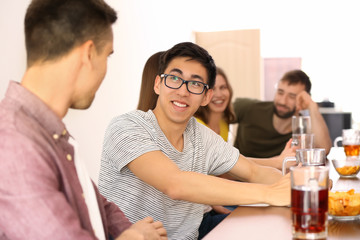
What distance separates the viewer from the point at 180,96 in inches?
72.1

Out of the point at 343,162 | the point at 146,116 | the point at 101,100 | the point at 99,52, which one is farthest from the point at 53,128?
the point at 101,100

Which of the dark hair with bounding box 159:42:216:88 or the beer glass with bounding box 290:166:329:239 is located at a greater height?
the dark hair with bounding box 159:42:216:88

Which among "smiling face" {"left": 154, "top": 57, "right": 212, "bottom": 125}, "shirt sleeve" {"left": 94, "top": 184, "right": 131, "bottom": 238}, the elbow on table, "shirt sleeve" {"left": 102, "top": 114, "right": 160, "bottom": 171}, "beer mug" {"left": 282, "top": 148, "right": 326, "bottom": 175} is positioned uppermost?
"smiling face" {"left": 154, "top": 57, "right": 212, "bottom": 125}

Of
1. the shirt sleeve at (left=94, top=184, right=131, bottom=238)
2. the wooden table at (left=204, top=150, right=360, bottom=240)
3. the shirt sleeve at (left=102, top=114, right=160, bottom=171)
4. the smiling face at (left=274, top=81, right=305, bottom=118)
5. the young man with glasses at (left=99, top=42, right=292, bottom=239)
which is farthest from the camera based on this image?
the smiling face at (left=274, top=81, right=305, bottom=118)

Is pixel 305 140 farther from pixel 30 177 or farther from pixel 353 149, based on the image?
pixel 30 177

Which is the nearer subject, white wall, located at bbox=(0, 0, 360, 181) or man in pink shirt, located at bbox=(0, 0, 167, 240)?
man in pink shirt, located at bbox=(0, 0, 167, 240)

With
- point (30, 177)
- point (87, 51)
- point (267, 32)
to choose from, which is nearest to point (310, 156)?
point (87, 51)

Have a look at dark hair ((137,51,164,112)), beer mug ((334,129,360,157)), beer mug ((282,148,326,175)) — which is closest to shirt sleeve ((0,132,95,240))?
beer mug ((282,148,326,175))

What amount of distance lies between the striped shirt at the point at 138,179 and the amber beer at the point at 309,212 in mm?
627

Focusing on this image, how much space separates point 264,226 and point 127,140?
22.6 inches

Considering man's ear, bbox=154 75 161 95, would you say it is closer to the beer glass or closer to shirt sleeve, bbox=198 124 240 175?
shirt sleeve, bbox=198 124 240 175

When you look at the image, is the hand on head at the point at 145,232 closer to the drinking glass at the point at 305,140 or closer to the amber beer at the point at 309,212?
the amber beer at the point at 309,212

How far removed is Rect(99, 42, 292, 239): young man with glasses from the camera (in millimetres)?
1418

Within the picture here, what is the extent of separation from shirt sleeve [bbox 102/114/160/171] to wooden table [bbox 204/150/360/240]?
376 millimetres
